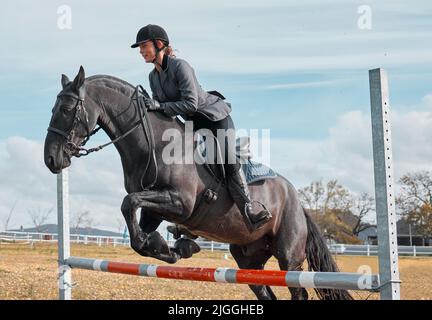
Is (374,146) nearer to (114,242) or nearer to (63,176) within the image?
(63,176)

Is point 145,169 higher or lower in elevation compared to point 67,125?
lower

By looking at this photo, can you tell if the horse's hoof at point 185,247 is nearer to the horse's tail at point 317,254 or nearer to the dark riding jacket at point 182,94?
the dark riding jacket at point 182,94

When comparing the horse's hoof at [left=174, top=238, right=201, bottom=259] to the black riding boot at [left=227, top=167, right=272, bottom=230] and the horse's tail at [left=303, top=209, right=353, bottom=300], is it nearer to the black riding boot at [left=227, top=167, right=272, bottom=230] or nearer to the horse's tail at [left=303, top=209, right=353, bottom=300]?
the black riding boot at [left=227, top=167, right=272, bottom=230]

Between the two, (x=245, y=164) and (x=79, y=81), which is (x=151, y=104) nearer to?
(x=79, y=81)

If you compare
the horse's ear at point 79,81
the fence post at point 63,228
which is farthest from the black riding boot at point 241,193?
the fence post at point 63,228

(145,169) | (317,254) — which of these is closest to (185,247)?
(145,169)

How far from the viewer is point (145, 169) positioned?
18.1ft

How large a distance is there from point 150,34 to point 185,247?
1827 millimetres

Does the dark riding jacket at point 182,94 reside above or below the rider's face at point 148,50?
below

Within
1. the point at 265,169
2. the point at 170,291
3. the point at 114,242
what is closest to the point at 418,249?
the point at 114,242

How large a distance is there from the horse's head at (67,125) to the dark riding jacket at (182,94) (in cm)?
67

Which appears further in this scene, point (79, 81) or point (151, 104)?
point (151, 104)

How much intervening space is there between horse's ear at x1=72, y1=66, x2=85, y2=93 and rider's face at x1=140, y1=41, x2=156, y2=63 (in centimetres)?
57

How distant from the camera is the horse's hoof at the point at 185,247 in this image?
584 cm
